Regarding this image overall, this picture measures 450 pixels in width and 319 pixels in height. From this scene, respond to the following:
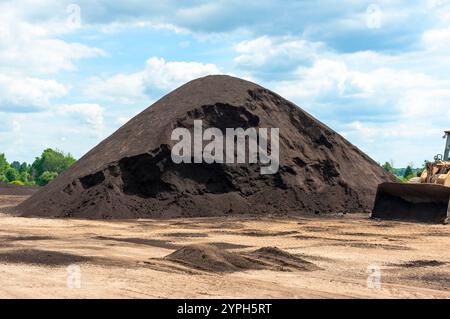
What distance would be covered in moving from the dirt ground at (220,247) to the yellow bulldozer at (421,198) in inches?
26.1

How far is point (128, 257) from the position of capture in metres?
12.1

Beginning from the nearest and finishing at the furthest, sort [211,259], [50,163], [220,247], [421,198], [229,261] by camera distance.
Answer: [211,259], [229,261], [220,247], [421,198], [50,163]

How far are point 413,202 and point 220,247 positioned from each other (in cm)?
889

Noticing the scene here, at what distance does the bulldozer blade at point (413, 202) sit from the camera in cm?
1983

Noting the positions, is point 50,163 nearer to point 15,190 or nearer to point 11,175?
point 11,175

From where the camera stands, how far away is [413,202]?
20.6 metres

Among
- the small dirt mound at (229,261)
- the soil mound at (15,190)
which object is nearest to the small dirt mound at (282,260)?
the small dirt mound at (229,261)

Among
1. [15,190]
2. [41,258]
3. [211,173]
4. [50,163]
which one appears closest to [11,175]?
[50,163]

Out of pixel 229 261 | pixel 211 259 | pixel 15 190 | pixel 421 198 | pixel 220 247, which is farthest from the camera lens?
pixel 15 190

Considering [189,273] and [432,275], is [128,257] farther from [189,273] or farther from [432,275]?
[432,275]

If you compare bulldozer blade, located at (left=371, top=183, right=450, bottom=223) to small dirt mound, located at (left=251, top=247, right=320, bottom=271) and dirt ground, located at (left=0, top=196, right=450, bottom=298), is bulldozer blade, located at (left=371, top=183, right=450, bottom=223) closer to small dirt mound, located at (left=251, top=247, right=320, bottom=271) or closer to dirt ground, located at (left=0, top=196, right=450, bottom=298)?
dirt ground, located at (left=0, top=196, right=450, bottom=298)

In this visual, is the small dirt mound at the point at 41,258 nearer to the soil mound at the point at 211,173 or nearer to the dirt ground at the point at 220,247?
the dirt ground at the point at 220,247
